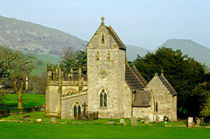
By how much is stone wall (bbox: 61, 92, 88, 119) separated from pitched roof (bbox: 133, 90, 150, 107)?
7.68 meters

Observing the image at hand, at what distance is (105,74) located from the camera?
5094 centimetres

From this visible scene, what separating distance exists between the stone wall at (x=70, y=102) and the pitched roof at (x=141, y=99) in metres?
7.68

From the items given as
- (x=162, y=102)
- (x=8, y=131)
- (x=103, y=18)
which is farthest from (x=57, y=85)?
(x=8, y=131)

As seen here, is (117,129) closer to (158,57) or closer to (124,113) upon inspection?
(124,113)

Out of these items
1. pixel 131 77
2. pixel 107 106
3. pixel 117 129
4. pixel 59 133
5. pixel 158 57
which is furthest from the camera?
pixel 158 57

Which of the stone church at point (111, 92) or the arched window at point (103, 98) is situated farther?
the arched window at point (103, 98)

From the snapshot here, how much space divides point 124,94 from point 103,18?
12.0 m

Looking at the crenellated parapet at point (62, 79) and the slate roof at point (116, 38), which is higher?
the slate roof at point (116, 38)

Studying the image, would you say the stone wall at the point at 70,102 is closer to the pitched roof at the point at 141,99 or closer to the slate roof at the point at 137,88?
the slate roof at the point at 137,88

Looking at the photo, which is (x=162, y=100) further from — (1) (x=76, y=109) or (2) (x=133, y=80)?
(1) (x=76, y=109)

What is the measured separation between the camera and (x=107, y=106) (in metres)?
50.4

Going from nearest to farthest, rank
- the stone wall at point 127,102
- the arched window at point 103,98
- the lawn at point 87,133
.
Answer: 1. the lawn at point 87,133
2. the arched window at point 103,98
3. the stone wall at point 127,102

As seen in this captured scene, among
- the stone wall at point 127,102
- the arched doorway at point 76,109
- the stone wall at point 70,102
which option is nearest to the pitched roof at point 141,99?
the stone wall at point 127,102

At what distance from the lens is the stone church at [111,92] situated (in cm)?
5031
